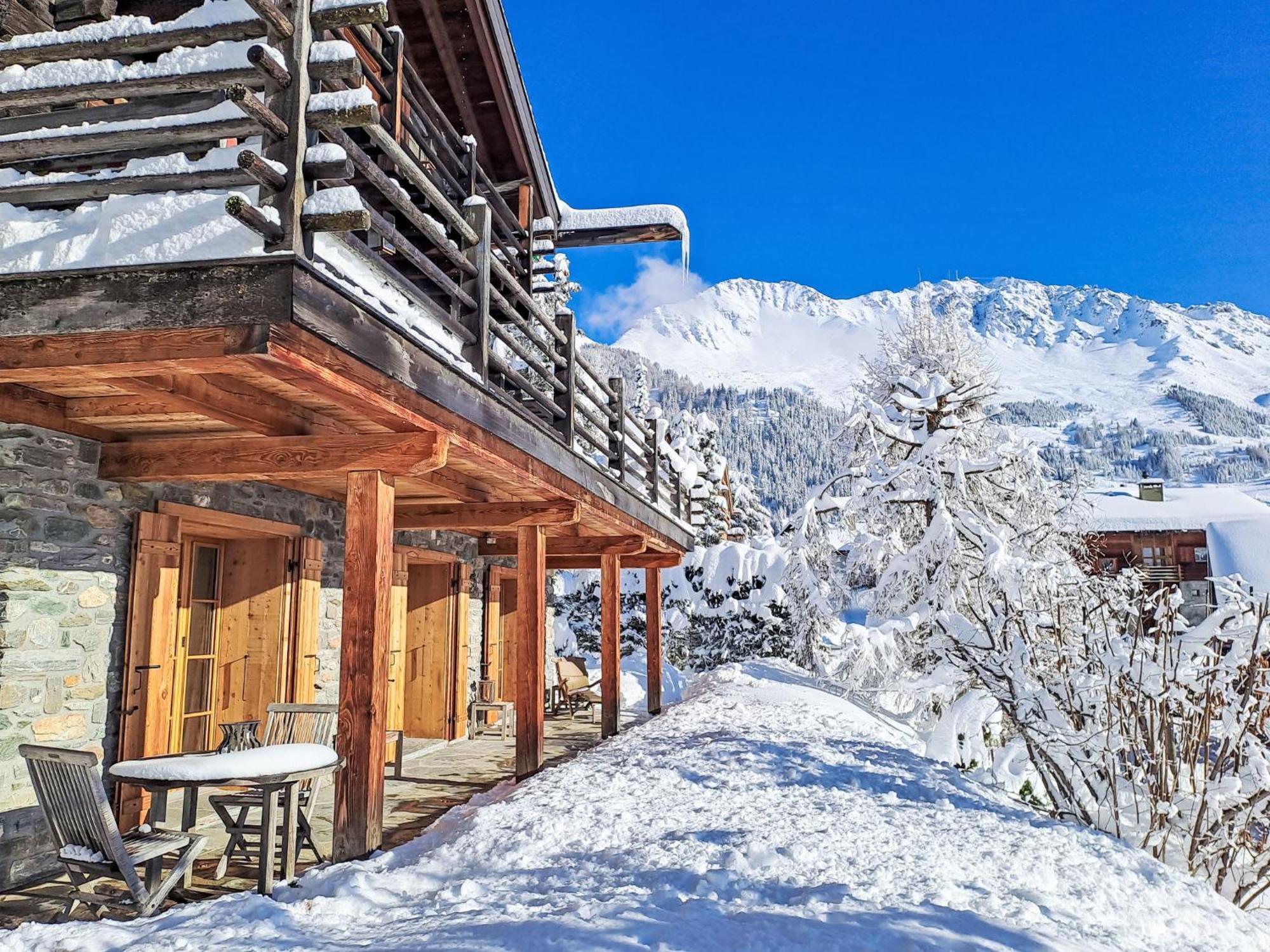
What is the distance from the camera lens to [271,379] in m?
3.86

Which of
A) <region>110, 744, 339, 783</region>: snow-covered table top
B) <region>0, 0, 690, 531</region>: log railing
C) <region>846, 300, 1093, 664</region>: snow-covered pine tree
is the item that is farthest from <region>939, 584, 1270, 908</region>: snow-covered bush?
<region>0, 0, 690, 531</region>: log railing

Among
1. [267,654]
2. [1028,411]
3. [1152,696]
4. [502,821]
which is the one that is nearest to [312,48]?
[502,821]

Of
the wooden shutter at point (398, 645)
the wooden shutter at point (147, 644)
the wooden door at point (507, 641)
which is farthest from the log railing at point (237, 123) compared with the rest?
the wooden door at point (507, 641)

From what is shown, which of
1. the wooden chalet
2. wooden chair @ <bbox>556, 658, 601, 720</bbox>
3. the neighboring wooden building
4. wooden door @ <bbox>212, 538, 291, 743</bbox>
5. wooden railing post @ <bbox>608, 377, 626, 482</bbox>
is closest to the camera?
the wooden chalet

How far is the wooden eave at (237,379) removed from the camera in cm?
324

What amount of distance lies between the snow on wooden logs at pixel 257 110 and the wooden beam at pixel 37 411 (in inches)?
81.2

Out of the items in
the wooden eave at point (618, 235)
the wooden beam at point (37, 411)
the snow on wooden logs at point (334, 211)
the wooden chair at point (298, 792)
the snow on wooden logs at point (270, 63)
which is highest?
the wooden eave at point (618, 235)

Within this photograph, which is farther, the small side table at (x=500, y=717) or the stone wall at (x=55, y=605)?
the small side table at (x=500, y=717)

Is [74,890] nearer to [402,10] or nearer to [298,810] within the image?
[298,810]

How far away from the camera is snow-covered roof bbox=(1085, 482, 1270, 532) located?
96.8 feet

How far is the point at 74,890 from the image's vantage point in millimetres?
3822

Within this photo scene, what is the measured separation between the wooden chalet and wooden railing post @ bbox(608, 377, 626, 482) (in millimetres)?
517

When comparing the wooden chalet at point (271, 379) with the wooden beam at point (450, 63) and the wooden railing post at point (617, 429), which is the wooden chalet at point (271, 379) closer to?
the wooden beam at point (450, 63)

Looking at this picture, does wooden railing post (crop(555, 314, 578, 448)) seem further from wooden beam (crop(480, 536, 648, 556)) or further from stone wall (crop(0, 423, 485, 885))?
wooden beam (crop(480, 536, 648, 556))
